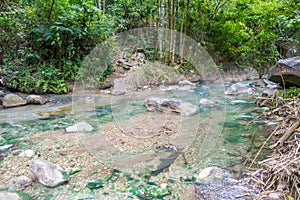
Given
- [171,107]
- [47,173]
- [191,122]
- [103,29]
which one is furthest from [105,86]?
[47,173]

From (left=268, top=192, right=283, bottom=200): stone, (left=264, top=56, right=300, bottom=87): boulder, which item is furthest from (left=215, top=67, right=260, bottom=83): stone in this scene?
(left=268, top=192, right=283, bottom=200): stone

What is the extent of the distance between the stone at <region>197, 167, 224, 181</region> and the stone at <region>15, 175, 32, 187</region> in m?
1.20

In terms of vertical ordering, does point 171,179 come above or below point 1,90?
below

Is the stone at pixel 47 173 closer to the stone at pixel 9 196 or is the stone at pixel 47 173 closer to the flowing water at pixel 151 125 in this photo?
the stone at pixel 9 196

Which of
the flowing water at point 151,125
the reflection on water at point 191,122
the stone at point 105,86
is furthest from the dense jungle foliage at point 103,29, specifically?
the flowing water at point 151,125

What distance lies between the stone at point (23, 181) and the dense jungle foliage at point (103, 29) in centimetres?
349

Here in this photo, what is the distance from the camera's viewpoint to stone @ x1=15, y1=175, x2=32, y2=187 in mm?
1444

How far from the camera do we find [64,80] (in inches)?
212

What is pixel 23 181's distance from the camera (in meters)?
1.46

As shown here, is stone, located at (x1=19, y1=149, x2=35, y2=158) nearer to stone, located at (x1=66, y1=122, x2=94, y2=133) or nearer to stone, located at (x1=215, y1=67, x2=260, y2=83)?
stone, located at (x1=66, y1=122, x2=94, y2=133)

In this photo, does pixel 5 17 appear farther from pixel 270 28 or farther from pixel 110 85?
pixel 270 28

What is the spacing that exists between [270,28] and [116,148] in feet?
28.3

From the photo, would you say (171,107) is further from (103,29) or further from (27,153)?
(103,29)

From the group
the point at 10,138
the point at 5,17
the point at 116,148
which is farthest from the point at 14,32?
the point at 116,148
